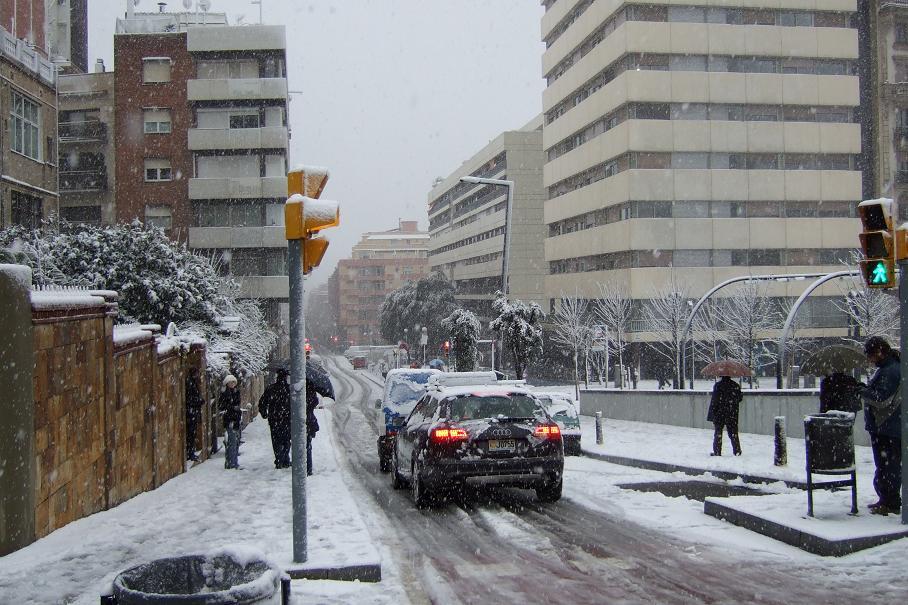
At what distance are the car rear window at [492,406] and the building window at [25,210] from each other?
898 inches

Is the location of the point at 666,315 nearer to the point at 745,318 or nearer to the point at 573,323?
the point at 745,318

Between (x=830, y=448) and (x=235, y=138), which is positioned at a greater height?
(x=235, y=138)

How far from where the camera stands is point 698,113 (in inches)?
2136

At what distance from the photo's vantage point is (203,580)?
403 cm

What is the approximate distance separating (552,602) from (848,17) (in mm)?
59656

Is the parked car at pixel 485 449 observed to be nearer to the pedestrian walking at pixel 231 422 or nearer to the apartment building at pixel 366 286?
the pedestrian walking at pixel 231 422

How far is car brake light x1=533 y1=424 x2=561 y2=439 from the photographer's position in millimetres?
10648

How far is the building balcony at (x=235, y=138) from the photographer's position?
51.0 metres

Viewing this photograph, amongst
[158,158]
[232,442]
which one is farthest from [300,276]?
[158,158]

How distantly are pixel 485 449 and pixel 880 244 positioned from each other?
4.92 m

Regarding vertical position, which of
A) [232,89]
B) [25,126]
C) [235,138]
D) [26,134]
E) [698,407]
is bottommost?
[698,407]

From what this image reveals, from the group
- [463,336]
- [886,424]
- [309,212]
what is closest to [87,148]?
[463,336]

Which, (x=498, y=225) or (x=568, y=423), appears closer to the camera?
(x=568, y=423)

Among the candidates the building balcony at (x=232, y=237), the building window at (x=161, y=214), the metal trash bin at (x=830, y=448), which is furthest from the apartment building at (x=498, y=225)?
the metal trash bin at (x=830, y=448)
